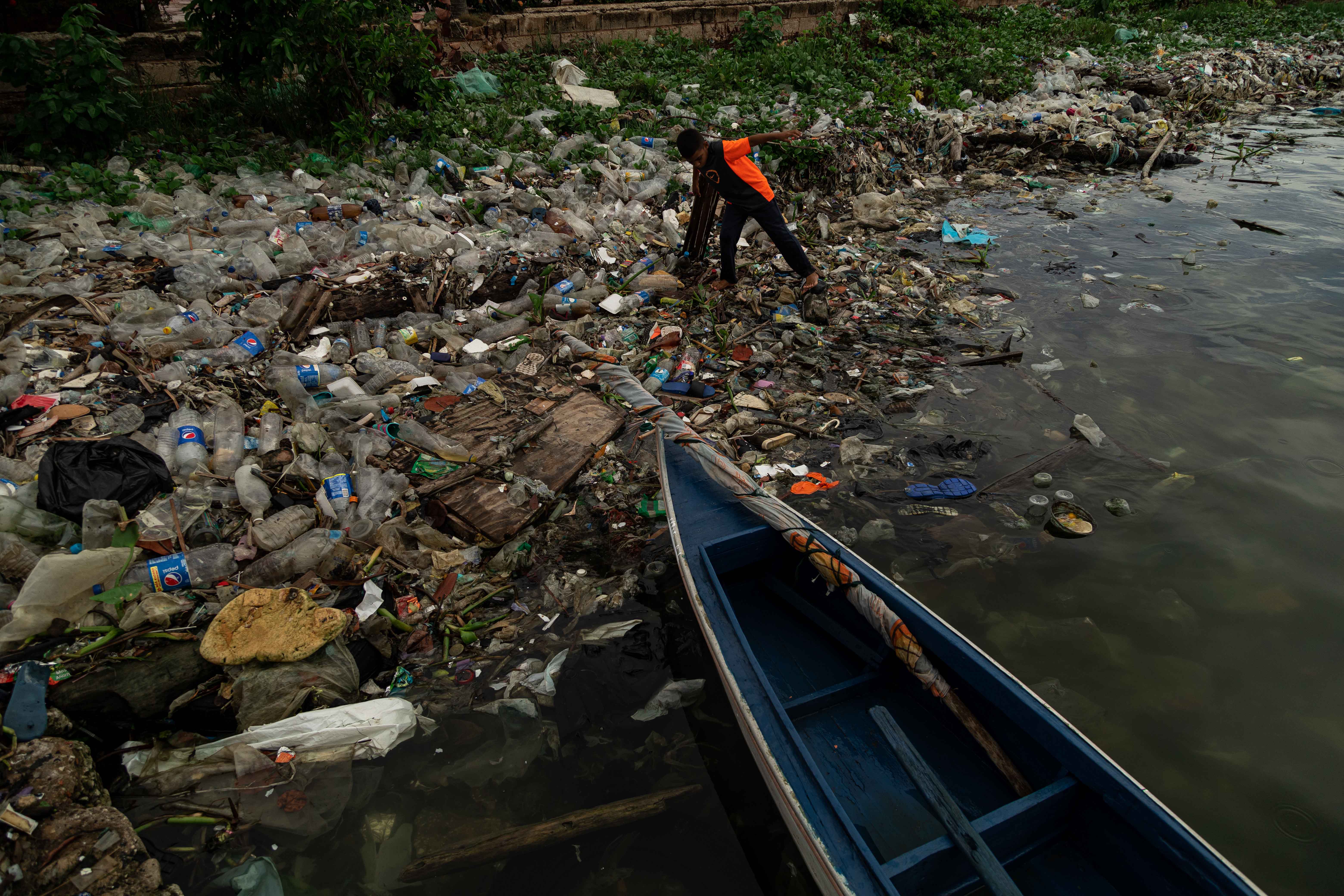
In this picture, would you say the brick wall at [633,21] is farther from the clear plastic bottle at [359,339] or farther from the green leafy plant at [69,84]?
the clear plastic bottle at [359,339]

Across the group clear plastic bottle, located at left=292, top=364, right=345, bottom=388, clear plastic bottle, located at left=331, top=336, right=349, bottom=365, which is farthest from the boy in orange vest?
clear plastic bottle, located at left=292, top=364, right=345, bottom=388

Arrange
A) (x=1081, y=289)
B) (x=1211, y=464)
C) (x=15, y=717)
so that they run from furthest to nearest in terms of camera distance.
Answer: (x=1081, y=289) → (x=1211, y=464) → (x=15, y=717)

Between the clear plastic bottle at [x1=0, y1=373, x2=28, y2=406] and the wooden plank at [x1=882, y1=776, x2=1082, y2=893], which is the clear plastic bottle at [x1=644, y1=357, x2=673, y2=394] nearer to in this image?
the wooden plank at [x1=882, y1=776, x2=1082, y2=893]

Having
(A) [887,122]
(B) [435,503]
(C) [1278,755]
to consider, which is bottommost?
(C) [1278,755]

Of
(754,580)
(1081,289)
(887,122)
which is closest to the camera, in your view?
(754,580)

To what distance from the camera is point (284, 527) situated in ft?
12.4

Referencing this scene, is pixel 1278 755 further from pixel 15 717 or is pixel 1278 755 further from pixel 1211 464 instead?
pixel 15 717

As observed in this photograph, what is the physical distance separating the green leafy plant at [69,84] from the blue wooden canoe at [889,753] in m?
7.61

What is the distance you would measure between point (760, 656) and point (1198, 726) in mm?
2147

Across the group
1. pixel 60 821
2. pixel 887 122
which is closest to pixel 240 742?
pixel 60 821

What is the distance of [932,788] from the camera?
251 cm

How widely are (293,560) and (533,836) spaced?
77.8 inches

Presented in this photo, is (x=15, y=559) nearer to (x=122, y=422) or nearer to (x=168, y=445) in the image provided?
(x=168, y=445)

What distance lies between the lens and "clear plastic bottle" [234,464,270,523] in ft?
12.6
